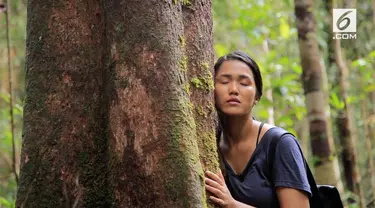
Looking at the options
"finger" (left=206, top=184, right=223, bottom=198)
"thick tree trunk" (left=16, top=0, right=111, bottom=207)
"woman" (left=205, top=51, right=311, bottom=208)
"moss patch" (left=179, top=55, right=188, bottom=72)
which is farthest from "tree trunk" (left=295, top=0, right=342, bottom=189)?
"thick tree trunk" (left=16, top=0, right=111, bottom=207)

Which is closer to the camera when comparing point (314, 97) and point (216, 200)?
point (216, 200)

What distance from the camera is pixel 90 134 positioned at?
2926mm

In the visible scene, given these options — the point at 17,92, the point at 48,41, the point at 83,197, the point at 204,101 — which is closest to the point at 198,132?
the point at 204,101

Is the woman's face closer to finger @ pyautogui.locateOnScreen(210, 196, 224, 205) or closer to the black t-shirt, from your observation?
the black t-shirt

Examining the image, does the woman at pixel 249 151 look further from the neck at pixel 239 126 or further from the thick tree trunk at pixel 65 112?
the thick tree trunk at pixel 65 112

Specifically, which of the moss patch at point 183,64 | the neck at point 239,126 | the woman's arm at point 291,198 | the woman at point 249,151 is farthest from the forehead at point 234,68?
the woman's arm at point 291,198

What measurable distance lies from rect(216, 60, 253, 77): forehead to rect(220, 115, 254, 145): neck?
271 millimetres

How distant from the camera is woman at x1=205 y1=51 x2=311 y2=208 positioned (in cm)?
329

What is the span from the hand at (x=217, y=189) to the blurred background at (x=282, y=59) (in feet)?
14.3

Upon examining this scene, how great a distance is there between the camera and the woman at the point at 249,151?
329 cm

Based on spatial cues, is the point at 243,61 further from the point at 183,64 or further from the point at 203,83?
the point at 183,64

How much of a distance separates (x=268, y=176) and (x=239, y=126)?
0.36 meters

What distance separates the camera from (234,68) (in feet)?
11.4

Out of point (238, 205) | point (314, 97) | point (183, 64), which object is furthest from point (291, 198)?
point (314, 97)
